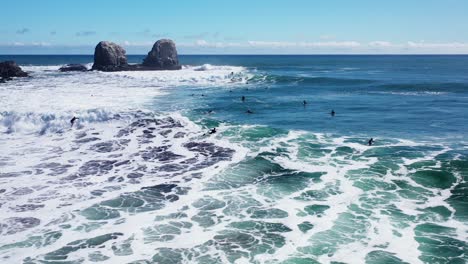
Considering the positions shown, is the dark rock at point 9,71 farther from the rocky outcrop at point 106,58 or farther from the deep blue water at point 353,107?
the deep blue water at point 353,107

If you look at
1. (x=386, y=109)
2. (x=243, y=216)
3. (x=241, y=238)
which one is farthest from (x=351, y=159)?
(x=386, y=109)

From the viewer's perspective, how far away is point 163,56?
110 meters

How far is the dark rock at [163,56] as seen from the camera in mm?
108688

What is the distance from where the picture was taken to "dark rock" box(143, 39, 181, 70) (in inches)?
4279

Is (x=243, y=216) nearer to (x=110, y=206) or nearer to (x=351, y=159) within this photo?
(x=110, y=206)

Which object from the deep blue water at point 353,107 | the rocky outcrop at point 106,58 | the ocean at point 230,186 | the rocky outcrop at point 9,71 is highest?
the rocky outcrop at point 106,58

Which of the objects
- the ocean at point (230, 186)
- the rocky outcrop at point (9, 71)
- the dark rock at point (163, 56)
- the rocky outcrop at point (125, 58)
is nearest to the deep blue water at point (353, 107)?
the ocean at point (230, 186)

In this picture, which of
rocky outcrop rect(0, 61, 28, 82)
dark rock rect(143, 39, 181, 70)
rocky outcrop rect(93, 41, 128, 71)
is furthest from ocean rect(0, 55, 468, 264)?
dark rock rect(143, 39, 181, 70)

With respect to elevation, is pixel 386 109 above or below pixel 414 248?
above

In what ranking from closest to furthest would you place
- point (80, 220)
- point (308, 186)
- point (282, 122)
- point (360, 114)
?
point (80, 220) < point (308, 186) < point (282, 122) < point (360, 114)

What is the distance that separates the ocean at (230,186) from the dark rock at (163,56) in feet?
228

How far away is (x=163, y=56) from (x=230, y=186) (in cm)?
9395

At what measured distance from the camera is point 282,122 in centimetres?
3631

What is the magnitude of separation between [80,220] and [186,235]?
4.90 metres
